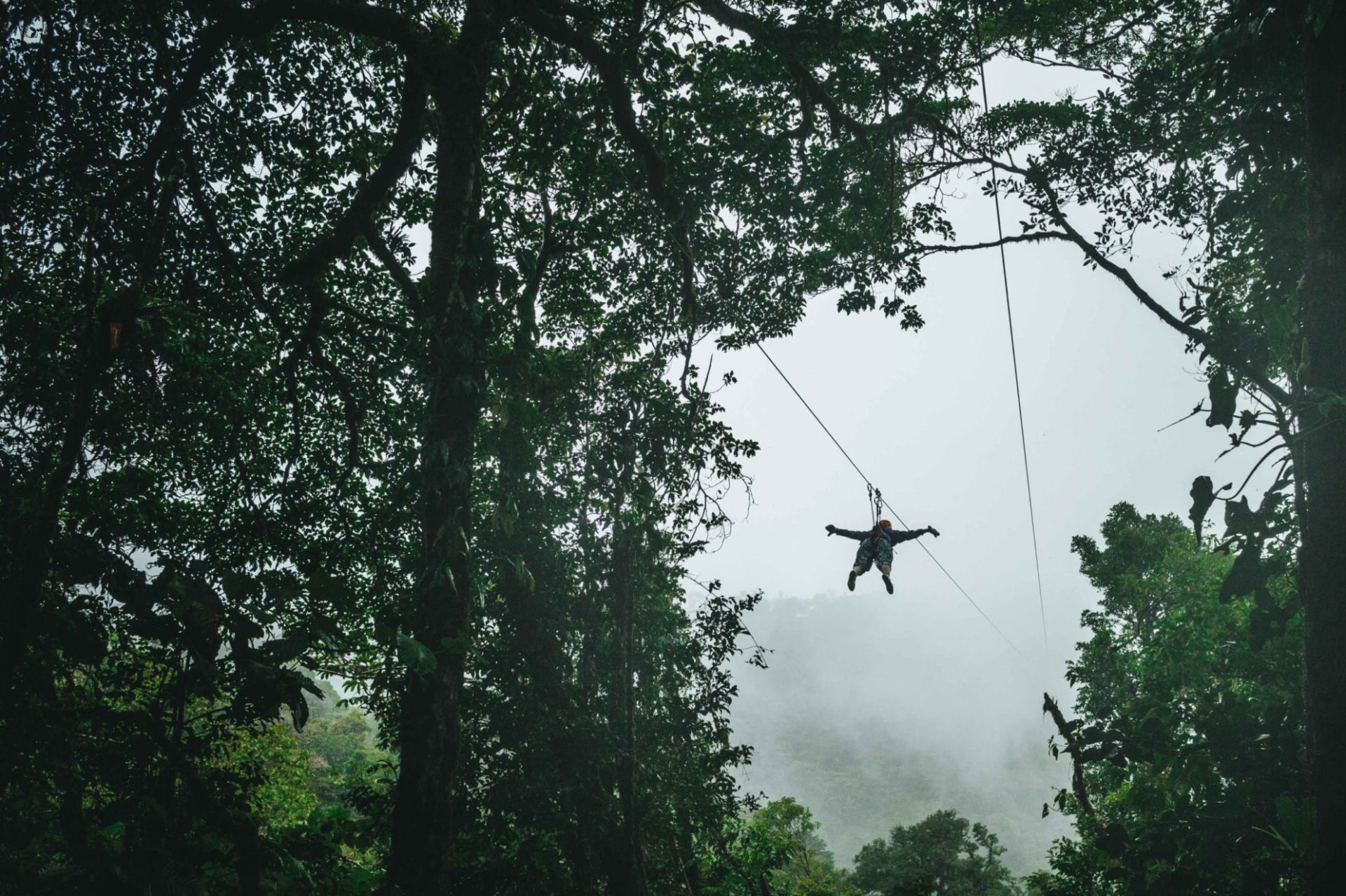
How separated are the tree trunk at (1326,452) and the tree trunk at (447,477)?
414 cm

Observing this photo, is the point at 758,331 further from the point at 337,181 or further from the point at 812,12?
the point at 337,181

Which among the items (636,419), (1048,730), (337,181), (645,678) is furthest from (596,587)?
(1048,730)

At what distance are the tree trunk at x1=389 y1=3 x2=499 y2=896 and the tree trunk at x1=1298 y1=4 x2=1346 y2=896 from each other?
13.6 ft

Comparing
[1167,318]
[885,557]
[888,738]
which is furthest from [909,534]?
[888,738]

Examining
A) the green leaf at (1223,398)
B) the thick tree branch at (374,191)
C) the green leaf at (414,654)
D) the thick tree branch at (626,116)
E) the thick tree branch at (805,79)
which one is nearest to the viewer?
the green leaf at (414,654)

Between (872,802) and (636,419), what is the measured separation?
110477 mm

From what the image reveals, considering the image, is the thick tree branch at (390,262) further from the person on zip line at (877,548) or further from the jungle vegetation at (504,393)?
the person on zip line at (877,548)

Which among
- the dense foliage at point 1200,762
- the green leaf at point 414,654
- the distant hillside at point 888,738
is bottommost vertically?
Result: the green leaf at point 414,654

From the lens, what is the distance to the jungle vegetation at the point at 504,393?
248 cm

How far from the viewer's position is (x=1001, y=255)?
8.93m

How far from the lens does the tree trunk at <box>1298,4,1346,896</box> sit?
11.4 ft

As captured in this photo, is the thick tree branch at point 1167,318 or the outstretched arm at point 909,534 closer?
the thick tree branch at point 1167,318

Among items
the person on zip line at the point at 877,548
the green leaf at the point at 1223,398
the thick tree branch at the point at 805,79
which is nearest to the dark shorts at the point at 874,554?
the person on zip line at the point at 877,548

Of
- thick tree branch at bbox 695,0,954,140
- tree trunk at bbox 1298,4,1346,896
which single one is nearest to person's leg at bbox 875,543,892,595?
thick tree branch at bbox 695,0,954,140
